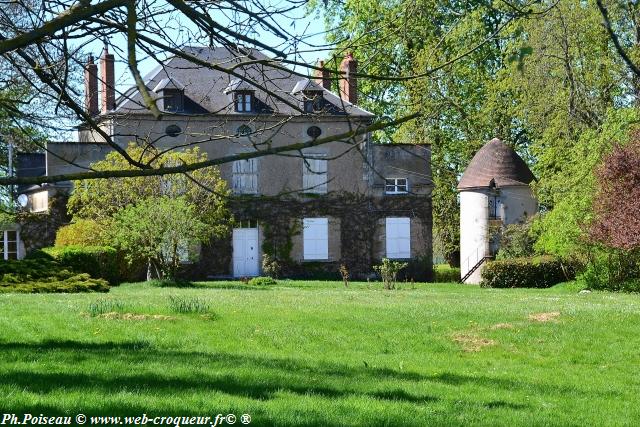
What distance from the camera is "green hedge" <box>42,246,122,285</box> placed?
27.2 m

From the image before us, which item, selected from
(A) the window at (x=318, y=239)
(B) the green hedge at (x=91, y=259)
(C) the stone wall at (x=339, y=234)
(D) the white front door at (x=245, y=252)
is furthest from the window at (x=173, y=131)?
(A) the window at (x=318, y=239)

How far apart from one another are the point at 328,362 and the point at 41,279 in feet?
42.5

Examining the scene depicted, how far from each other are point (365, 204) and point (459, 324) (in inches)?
921

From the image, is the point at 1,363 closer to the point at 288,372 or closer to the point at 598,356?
the point at 288,372

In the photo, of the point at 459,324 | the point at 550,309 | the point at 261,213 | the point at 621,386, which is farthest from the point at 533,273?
the point at 621,386

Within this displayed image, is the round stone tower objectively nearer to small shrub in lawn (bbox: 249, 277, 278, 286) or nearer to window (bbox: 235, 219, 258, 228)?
window (bbox: 235, 219, 258, 228)

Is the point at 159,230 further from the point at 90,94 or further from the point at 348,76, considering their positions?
the point at 348,76

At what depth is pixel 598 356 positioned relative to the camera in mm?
12391

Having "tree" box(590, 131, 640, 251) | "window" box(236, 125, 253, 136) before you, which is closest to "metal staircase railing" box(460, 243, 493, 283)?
"tree" box(590, 131, 640, 251)

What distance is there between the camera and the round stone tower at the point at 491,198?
36625 millimetres

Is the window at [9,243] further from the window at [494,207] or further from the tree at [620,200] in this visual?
the tree at [620,200]

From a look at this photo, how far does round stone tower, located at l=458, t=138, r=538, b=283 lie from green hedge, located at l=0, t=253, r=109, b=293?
18745 mm

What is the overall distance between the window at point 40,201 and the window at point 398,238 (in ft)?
43.6

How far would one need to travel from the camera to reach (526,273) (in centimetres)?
3228
